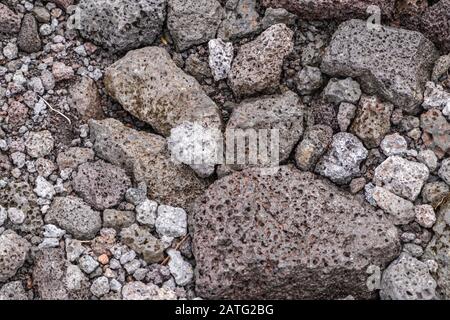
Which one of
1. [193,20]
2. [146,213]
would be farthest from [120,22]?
[146,213]

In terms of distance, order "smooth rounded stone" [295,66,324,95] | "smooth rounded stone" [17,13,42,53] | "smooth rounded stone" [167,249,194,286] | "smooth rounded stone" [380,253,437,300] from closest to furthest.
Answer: "smooth rounded stone" [380,253,437,300]
"smooth rounded stone" [167,249,194,286]
"smooth rounded stone" [295,66,324,95]
"smooth rounded stone" [17,13,42,53]

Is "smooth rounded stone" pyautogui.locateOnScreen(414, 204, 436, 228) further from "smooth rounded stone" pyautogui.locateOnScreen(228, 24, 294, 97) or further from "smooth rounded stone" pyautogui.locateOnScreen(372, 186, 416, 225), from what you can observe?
"smooth rounded stone" pyautogui.locateOnScreen(228, 24, 294, 97)

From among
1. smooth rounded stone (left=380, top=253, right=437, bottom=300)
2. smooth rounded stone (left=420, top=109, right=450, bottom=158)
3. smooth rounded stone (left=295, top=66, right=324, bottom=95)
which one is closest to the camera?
smooth rounded stone (left=380, top=253, right=437, bottom=300)

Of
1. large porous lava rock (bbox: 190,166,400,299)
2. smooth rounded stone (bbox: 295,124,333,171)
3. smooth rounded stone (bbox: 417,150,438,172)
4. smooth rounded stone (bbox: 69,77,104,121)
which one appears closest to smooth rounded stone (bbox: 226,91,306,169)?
smooth rounded stone (bbox: 295,124,333,171)

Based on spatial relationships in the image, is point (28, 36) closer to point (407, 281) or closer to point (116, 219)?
point (116, 219)

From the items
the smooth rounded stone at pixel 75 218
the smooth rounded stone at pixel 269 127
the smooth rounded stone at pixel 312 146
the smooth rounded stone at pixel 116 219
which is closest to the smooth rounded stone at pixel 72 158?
the smooth rounded stone at pixel 75 218

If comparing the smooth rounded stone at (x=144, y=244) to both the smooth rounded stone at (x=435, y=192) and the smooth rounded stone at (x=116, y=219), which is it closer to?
the smooth rounded stone at (x=116, y=219)
